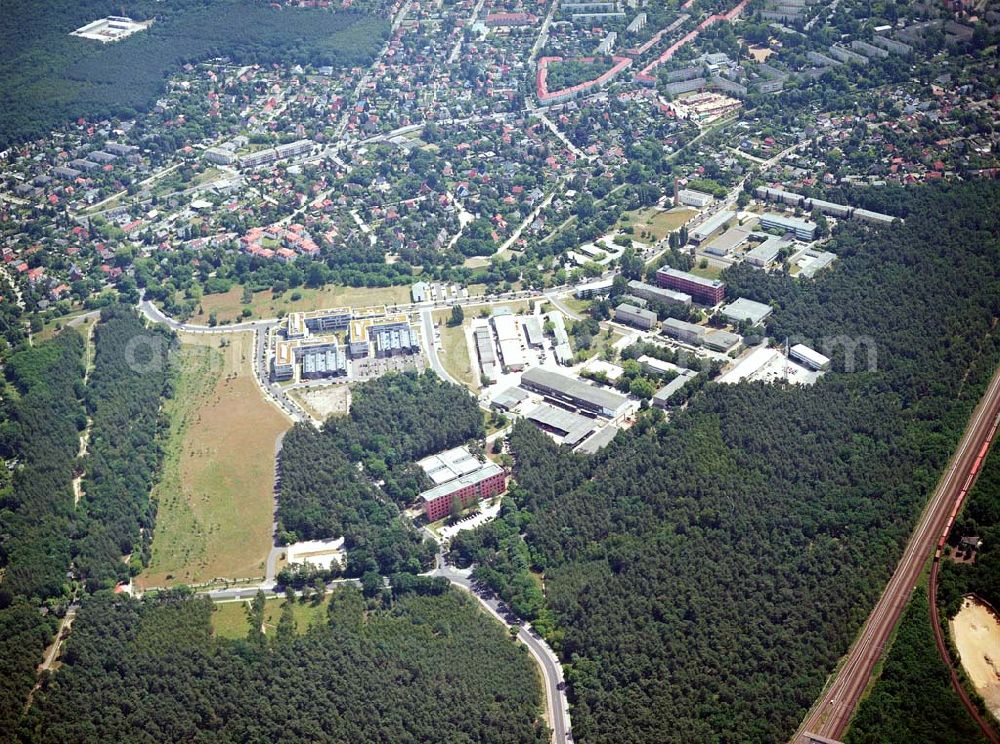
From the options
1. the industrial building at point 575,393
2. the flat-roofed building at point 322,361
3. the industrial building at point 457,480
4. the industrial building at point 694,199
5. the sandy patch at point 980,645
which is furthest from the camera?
the industrial building at point 694,199

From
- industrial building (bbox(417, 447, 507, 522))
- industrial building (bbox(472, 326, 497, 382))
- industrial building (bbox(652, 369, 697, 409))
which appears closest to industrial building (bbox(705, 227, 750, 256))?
industrial building (bbox(652, 369, 697, 409))

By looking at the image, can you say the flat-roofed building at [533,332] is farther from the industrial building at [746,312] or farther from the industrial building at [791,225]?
the industrial building at [791,225]

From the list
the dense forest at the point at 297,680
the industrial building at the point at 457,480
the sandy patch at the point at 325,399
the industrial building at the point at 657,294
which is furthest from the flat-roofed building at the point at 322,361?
the dense forest at the point at 297,680

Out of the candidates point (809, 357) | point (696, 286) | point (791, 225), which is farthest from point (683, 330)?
point (791, 225)

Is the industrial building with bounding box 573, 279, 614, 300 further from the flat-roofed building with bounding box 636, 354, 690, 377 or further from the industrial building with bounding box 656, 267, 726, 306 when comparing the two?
the flat-roofed building with bounding box 636, 354, 690, 377

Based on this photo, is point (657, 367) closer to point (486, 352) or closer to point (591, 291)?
point (486, 352)

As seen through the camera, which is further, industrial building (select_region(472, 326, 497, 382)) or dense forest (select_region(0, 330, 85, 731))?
industrial building (select_region(472, 326, 497, 382))
